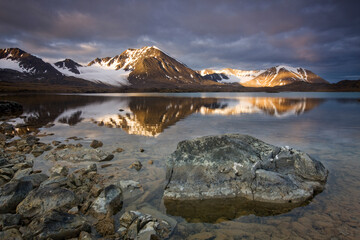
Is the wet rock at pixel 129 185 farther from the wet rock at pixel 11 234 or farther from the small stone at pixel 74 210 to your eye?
the wet rock at pixel 11 234

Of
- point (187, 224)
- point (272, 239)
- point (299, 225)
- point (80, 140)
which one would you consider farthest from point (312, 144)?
point (80, 140)

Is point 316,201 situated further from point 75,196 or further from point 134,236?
point 75,196

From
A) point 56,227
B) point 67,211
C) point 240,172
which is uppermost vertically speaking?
point 240,172

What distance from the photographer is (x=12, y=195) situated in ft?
24.5

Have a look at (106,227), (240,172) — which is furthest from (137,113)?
(106,227)

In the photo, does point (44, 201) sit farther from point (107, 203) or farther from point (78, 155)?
point (78, 155)

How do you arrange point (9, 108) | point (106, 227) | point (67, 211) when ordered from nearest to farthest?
1. point (106, 227)
2. point (67, 211)
3. point (9, 108)

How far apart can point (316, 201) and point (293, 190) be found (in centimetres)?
84

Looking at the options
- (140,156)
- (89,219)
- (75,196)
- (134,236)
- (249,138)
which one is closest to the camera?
(134,236)

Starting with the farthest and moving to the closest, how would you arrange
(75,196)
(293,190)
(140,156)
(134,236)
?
(140,156) → (293,190) → (75,196) → (134,236)

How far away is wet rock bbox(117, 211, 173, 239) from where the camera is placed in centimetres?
609

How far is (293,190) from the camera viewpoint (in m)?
8.33

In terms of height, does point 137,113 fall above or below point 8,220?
below

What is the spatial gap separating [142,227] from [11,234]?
352cm
